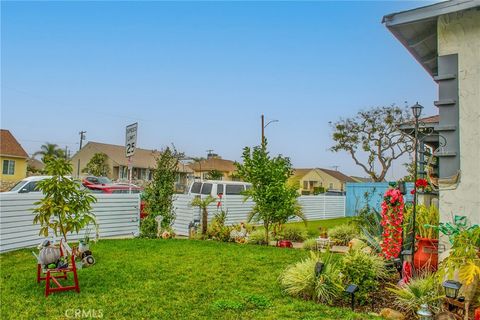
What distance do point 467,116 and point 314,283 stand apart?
123 inches

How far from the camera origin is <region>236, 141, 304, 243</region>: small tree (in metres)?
9.98

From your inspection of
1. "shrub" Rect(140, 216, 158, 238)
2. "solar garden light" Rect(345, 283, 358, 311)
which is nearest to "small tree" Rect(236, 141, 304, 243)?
"shrub" Rect(140, 216, 158, 238)

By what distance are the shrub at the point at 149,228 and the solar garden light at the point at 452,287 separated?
8049 mm

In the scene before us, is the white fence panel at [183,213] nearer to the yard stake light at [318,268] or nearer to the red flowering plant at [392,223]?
the red flowering plant at [392,223]

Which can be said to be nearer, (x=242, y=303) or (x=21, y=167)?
(x=242, y=303)

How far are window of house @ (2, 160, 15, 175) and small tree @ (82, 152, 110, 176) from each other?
9438 mm

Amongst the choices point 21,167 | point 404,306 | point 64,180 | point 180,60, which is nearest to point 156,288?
point 64,180

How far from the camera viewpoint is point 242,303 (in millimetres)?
4770

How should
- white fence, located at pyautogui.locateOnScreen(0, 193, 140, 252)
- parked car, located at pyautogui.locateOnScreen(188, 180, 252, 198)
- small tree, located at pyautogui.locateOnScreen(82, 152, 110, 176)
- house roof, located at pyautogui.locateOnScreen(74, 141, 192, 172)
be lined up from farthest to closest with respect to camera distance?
1. house roof, located at pyautogui.locateOnScreen(74, 141, 192, 172)
2. small tree, located at pyautogui.locateOnScreen(82, 152, 110, 176)
3. parked car, located at pyautogui.locateOnScreen(188, 180, 252, 198)
4. white fence, located at pyautogui.locateOnScreen(0, 193, 140, 252)

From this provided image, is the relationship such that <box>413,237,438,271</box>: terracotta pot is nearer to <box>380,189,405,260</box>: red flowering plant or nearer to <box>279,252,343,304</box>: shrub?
<box>380,189,405,260</box>: red flowering plant

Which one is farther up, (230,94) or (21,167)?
(230,94)

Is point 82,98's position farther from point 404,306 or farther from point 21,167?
point 404,306

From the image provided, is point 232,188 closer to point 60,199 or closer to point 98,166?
point 60,199

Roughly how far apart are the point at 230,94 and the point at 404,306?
49.2ft
